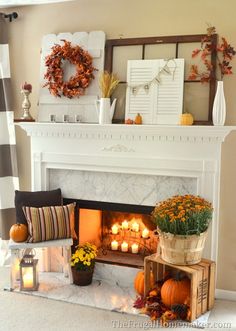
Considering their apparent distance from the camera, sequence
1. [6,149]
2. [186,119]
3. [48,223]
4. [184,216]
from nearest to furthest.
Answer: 1. [184,216]
2. [186,119]
3. [48,223]
4. [6,149]

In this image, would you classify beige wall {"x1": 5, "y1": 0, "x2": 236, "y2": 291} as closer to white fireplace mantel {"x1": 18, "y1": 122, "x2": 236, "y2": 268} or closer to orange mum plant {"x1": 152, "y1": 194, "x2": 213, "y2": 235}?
white fireplace mantel {"x1": 18, "y1": 122, "x2": 236, "y2": 268}

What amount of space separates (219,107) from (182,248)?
1070 mm

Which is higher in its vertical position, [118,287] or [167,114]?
[167,114]

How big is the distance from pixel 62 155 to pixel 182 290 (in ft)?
5.02

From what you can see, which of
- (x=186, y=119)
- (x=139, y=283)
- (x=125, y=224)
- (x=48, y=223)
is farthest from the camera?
(x=125, y=224)

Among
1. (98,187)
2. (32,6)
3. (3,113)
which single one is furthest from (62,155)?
(32,6)

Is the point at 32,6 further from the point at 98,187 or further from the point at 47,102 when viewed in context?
the point at 98,187

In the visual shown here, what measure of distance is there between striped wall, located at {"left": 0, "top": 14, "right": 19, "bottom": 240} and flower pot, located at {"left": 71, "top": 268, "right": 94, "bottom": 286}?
883mm

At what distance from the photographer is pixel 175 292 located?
10.0 feet

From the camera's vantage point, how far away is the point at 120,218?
3.88 meters

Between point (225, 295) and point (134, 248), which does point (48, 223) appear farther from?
point (225, 295)

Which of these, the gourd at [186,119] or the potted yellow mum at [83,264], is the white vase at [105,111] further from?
the potted yellow mum at [83,264]

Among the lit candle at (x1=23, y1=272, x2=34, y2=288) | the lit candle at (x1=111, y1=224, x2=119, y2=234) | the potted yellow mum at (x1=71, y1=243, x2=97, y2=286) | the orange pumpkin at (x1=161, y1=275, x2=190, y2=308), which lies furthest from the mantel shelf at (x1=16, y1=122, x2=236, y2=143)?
the lit candle at (x1=23, y1=272, x2=34, y2=288)

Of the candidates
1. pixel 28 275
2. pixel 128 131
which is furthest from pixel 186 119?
pixel 28 275
